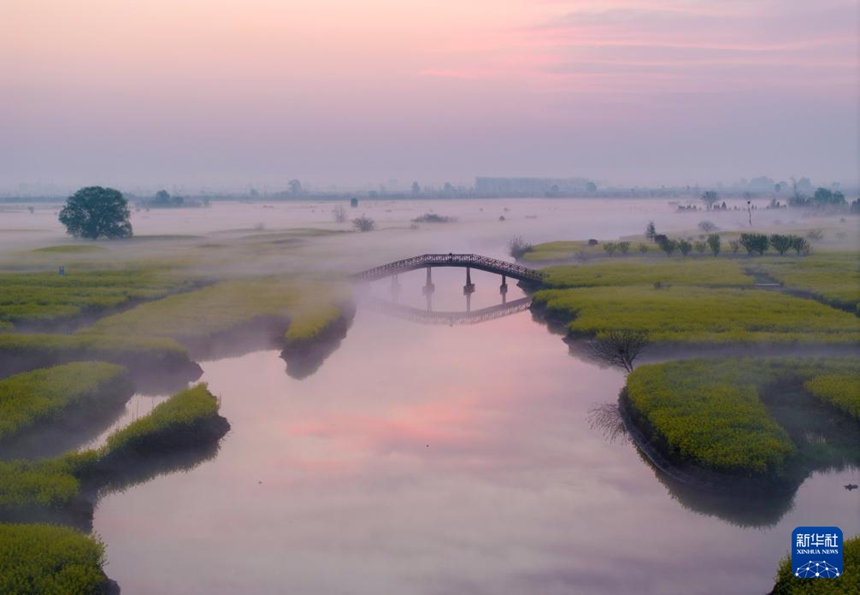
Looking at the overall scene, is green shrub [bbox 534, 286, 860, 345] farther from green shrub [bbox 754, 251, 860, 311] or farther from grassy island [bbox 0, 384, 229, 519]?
grassy island [bbox 0, 384, 229, 519]

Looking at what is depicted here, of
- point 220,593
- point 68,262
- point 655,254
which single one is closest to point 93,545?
point 220,593

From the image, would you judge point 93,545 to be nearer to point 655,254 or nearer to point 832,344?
point 832,344

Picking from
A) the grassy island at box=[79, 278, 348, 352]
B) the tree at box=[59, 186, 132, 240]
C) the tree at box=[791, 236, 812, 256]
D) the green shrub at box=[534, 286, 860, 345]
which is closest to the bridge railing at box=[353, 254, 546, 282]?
the grassy island at box=[79, 278, 348, 352]

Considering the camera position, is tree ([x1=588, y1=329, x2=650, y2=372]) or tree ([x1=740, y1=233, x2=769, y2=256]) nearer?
tree ([x1=588, y1=329, x2=650, y2=372])

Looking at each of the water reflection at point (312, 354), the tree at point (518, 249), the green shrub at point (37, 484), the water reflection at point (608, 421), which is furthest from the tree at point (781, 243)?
the green shrub at point (37, 484)

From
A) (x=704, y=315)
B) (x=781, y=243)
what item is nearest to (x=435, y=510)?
(x=704, y=315)

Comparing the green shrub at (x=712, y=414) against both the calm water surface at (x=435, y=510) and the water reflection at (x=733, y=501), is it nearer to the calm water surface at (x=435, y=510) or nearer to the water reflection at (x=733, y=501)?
the water reflection at (x=733, y=501)

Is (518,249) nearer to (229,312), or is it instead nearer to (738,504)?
(229,312)

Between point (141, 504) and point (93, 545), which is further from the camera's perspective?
point (141, 504)
